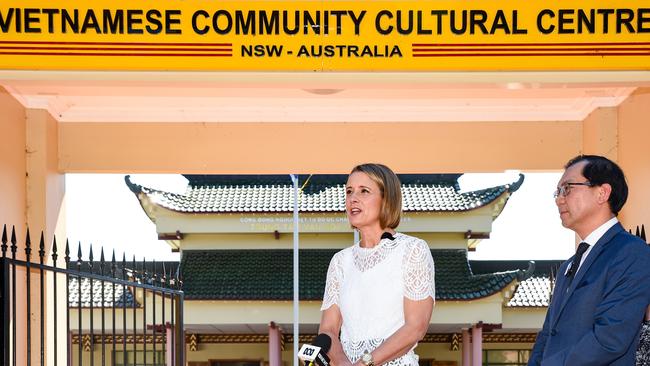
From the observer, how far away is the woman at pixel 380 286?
2.68 meters

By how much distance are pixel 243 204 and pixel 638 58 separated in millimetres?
15528

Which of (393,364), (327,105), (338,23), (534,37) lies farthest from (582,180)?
(327,105)

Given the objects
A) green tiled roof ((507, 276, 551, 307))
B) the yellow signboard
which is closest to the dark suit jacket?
the yellow signboard

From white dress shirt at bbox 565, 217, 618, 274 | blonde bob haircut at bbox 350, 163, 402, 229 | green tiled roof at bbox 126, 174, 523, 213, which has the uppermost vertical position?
green tiled roof at bbox 126, 174, 523, 213

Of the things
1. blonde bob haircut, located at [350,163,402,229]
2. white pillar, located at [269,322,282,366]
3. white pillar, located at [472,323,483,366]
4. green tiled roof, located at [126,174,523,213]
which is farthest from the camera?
green tiled roof, located at [126,174,523,213]

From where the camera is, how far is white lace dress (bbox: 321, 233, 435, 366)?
2.70 meters

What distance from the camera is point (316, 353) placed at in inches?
101

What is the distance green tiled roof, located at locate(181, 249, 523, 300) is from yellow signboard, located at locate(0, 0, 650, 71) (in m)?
13.3

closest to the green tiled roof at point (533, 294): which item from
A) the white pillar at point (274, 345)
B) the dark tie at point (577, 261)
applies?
the white pillar at point (274, 345)

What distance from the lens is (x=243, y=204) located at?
19.0m

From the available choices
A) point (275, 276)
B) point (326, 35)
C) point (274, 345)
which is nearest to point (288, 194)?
point (275, 276)

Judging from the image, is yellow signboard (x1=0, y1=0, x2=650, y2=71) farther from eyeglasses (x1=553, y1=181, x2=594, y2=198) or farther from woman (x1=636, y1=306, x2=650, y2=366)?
woman (x1=636, y1=306, x2=650, y2=366)

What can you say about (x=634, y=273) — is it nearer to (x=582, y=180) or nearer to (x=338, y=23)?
(x=582, y=180)

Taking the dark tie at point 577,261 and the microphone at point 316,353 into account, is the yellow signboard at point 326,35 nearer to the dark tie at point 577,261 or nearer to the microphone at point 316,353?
the dark tie at point 577,261
